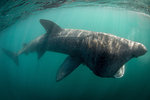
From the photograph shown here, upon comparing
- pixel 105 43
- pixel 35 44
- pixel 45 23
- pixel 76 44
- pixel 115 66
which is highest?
pixel 45 23

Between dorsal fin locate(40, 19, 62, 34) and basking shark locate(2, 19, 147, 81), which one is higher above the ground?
dorsal fin locate(40, 19, 62, 34)

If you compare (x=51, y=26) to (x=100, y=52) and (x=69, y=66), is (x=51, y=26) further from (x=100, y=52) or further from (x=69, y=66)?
(x=100, y=52)

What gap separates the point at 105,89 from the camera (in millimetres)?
13523

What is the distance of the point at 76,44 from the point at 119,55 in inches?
87.9

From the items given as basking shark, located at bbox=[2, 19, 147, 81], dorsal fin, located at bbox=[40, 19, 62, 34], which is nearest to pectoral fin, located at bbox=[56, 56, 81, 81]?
basking shark, located at bbox=[2, 19, 147, 81]

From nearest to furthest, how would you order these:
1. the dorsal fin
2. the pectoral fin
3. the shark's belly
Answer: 1. the shark's belly
2. the pectoral fin
3. the dorsal fin

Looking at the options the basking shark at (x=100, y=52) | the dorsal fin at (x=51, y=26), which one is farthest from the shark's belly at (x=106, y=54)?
the dorsal fin at (x=51, y=26)

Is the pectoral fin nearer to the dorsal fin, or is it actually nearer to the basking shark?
the basking shark

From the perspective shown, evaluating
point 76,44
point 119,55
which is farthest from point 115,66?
point 76,44

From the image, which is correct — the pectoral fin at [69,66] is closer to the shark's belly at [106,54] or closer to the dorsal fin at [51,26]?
the shark's belly at [106,54]

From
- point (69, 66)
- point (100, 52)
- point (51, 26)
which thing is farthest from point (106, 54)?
point (51, 26)

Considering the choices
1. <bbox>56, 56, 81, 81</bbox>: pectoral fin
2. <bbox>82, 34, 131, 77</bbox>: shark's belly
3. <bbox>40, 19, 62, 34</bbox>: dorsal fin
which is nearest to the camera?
<bbox>82, 34, 131, 77</bbox>: shark's belly

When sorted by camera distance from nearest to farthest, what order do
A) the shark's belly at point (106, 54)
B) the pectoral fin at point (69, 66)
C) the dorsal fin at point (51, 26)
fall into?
the shark's belly at point (106, 54), the pectoral fin at point (69, 66), the dorsal fin at point (51, 26)

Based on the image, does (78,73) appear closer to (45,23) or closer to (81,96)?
(81,96)
